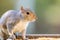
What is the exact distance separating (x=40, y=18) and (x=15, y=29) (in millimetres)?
1353

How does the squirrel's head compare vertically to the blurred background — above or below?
above

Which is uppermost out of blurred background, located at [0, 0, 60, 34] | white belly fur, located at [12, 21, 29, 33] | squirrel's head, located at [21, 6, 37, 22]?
squirrel's head, located at [21, 6, 37, 22]

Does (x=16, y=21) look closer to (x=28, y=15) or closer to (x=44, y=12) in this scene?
(x=28, y=15)

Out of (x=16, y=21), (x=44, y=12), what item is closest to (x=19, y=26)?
(x=16, y=21)

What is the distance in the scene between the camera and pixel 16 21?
66.6 inches

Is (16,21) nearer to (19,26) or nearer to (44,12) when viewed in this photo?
(19,26)

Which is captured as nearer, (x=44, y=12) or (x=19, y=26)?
(x=19, y=26)

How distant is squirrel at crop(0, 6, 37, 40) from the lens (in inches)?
65.8

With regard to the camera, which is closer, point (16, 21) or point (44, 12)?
point (16, 21)

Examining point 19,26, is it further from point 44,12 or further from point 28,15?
point 44,12

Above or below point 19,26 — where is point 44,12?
below

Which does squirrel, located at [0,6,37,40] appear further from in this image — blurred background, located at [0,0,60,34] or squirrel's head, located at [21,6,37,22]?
blurred background, located at [0,0,60,34]

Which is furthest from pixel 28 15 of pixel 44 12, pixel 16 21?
pixel 44 12

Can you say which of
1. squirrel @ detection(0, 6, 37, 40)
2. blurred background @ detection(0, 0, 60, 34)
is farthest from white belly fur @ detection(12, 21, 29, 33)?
blurred background @ detection(0, 0, 60, 34)
